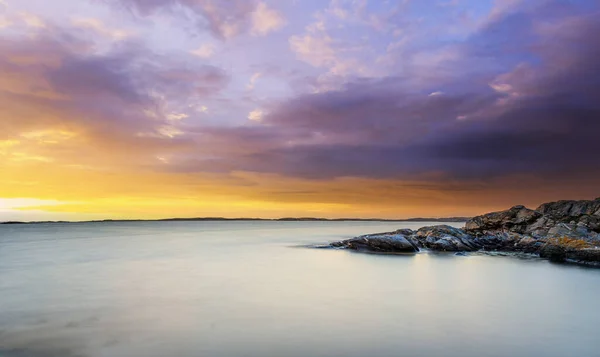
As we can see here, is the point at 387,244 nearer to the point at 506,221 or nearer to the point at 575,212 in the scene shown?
the point at 506,221

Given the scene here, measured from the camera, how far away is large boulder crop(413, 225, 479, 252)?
96.2ft

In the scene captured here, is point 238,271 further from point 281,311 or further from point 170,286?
point 281,311

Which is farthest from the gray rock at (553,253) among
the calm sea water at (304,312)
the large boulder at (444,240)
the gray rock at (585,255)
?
the large boulder at (444,240)

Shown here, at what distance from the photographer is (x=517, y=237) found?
31906mm

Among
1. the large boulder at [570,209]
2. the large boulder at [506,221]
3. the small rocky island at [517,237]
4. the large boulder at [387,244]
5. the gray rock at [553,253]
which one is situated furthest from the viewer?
the large boulder at [570,209]

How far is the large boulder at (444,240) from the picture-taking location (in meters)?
29.3

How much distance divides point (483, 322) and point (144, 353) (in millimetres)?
8145

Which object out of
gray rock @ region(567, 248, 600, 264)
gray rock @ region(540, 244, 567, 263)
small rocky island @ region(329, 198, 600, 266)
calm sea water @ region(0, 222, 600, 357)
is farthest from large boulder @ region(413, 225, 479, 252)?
calm sea water @ region(0, 222, 600, 357)

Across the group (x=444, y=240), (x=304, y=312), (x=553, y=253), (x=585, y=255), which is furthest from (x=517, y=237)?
(x=304, y=312)

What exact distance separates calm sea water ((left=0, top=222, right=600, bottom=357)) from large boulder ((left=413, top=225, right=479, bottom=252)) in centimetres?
899

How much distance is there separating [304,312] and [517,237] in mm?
27656

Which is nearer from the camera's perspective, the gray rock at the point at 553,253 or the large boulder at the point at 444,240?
the gray rock at the point at 553,253

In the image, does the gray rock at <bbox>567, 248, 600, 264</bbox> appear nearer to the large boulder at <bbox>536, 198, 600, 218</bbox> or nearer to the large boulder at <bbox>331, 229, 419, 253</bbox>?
the large boulder at <bbox>331, 229, 419, 253</bbox>

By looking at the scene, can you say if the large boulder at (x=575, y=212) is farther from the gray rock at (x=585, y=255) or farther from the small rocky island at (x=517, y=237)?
the gray rock at (x=585, y=255)
